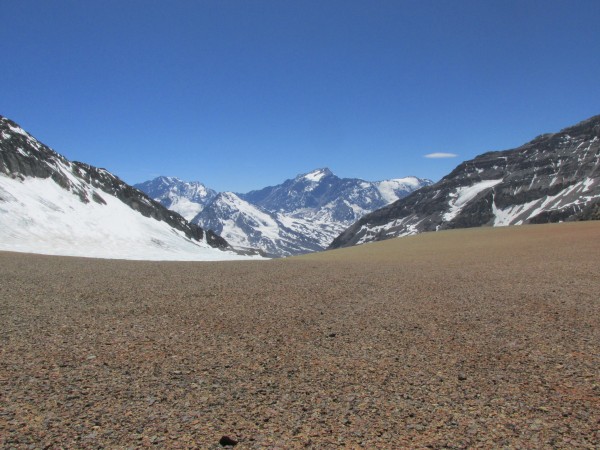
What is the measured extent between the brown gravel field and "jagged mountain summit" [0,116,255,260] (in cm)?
6507

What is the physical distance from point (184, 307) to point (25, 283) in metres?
9.06

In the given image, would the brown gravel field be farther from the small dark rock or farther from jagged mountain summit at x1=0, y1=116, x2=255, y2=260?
jagged mountain summit at x1=0, y1=116, x2=255, y2=260

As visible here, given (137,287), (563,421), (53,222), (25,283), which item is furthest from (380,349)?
(53,222)

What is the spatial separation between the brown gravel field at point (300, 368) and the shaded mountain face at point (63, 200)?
3014 inches

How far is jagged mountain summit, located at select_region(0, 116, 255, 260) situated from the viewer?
81125 mm

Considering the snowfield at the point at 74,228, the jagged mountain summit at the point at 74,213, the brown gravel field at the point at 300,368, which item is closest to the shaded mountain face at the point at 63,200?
the jagged mountain summit at the point at 74,213

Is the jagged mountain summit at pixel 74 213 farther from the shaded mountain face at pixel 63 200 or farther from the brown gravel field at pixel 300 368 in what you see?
the brown gravel field at pixel 300 368

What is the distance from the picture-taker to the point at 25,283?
1859 cm

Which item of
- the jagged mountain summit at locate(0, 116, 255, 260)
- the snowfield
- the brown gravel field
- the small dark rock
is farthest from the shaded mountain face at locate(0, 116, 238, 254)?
the small dark rock

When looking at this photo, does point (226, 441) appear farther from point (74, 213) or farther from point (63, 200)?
point (63, 200)

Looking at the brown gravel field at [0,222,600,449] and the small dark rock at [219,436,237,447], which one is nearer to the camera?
the small dark rock at [219,436,237,447]

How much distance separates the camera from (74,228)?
93188mm

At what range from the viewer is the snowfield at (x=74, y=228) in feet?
254

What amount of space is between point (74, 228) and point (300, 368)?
9805 cm
